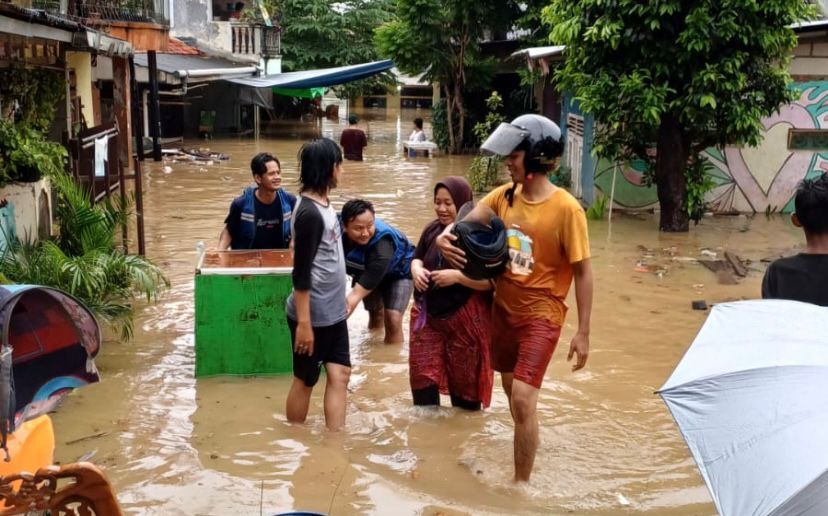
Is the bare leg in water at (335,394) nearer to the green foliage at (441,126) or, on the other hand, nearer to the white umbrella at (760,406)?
the white umbrella at (760,406)

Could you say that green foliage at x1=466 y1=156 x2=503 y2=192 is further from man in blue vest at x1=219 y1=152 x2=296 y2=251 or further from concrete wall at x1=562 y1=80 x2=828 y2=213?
man in blue vest at x1=219 y1=152 x2=296 y2=251

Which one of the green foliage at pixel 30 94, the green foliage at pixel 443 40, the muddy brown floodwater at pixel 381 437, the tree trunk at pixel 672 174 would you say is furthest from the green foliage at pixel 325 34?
the muddy brown floodwater at pixel 381 437

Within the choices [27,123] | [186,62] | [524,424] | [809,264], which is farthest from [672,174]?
[186,62]

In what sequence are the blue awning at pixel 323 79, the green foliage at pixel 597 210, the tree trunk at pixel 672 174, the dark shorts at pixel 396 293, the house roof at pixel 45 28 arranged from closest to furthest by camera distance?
the house roof at pixel 45 28 → the dark shorts at pixel 396 293 → the tree trunk at pixel 672 174 → the green foliage at pixel 597 210 → the blue awning at pixel 323 79

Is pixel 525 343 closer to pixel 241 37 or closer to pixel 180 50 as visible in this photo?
pixel 180 50

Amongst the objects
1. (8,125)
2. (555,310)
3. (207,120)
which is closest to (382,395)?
(555,310)

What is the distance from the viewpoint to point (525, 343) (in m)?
4.18

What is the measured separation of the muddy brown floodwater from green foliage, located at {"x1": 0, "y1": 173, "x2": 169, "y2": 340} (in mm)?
398

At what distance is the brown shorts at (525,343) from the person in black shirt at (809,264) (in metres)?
1.03

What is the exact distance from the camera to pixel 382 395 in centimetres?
581

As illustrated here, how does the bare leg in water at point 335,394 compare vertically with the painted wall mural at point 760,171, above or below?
below

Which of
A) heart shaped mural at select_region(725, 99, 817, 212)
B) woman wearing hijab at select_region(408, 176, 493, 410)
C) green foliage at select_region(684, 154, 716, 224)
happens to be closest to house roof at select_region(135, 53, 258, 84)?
green foliage at select_region(684, 154, 716, 224)

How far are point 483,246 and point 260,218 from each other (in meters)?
2.51

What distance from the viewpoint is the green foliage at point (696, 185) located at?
11703 millimetres
